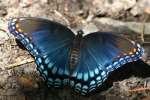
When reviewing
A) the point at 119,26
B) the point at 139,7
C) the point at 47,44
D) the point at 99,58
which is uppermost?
the point at 139,7

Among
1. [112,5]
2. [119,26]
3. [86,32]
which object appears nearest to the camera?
[86,32]

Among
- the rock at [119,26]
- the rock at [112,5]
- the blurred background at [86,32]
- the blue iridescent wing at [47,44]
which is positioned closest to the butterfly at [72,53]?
the blue iridescent wing at [47,44]

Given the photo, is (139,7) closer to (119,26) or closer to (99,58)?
(119,26)

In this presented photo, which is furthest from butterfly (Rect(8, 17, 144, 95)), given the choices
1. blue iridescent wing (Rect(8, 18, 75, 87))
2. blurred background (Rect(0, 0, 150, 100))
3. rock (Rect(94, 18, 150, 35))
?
rock (Rect(94, 18, 150, 35))

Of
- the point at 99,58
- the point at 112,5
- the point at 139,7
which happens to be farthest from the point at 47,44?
the point at 139,7

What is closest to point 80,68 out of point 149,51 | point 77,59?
point 77,59

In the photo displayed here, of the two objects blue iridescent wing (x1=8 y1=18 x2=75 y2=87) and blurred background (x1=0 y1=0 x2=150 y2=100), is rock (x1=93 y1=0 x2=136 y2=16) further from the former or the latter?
blue iridescent wing (x1=8 y1=18 x2=75 y2=87)
